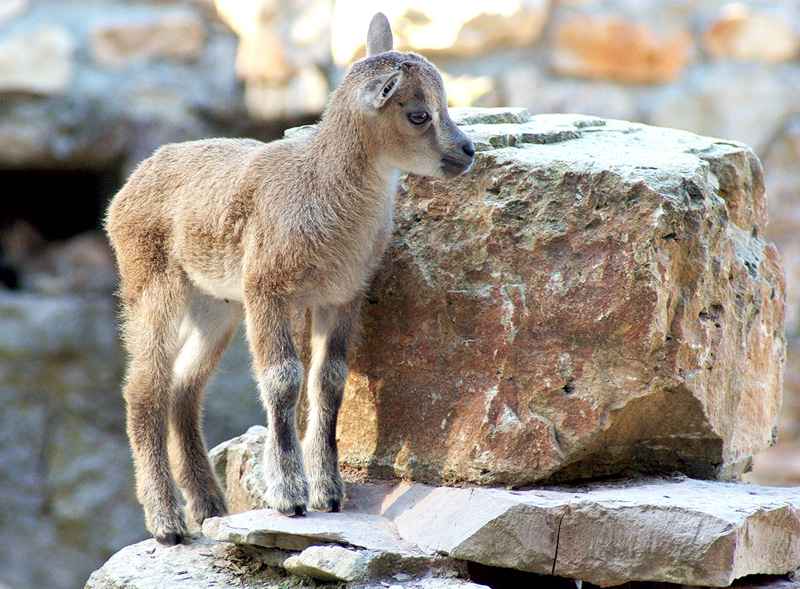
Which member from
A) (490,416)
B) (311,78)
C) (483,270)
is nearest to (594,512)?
(490,416)

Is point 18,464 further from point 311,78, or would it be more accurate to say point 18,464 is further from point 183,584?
point 183,584

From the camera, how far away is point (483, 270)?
425 cm

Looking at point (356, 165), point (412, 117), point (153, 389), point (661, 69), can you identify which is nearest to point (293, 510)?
point (153, 389)

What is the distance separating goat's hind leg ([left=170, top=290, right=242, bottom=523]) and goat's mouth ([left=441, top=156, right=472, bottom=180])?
5.16ft

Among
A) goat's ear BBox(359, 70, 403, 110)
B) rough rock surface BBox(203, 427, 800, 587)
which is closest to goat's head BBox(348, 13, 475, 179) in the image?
goat's ear BBox(359, 70, 403, 110)

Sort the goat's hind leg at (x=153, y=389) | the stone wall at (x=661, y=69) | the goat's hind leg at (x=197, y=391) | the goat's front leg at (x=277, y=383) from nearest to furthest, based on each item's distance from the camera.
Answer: the goat's front leg at (x=277, y=383) → the goat's hind leg at (x=153, y=389) → the goat's hind leg at (x=197, y=391) → the stone wall at (x=661, y=69)

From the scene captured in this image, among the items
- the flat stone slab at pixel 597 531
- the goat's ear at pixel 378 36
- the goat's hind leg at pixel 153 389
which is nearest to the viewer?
the flat stone slab at pixel 597 531

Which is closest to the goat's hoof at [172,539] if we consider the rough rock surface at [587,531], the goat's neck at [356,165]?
the rough rock surface at [587,531]

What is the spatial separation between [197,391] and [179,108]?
140 inches

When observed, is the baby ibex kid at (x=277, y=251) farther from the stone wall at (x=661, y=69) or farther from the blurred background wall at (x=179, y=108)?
the blurred background wall at (x=179, y=108)

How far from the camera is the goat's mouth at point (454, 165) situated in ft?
13.2

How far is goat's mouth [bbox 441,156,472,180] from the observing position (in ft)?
13.2

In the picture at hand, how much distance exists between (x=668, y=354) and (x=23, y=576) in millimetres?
6742

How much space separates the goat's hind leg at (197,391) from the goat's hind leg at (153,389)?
0.69 ft
